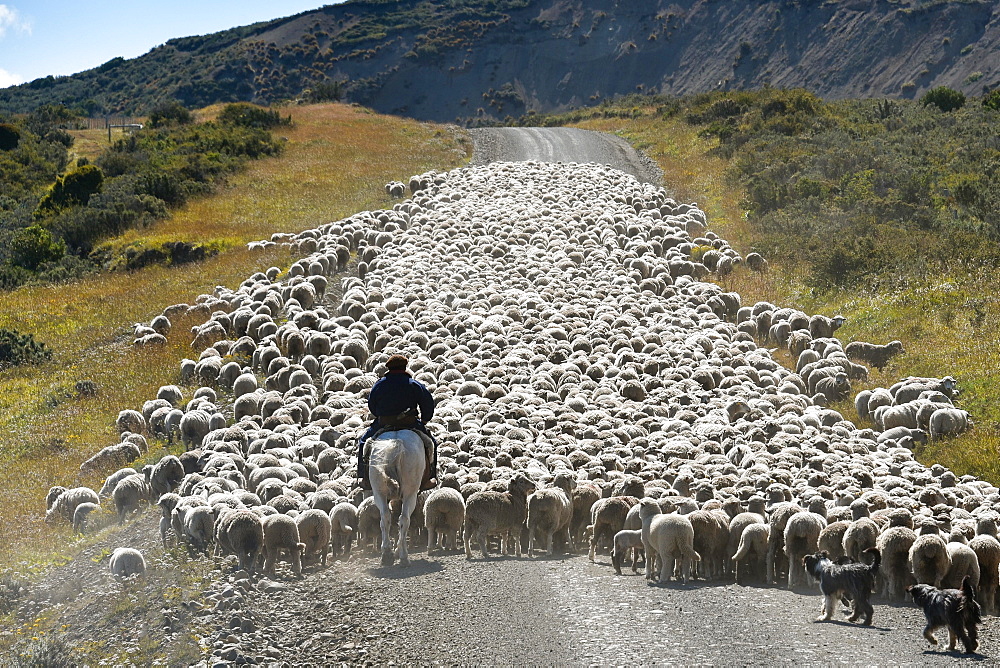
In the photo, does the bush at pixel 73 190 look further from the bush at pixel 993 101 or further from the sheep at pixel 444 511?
the bush at pixel 993 101

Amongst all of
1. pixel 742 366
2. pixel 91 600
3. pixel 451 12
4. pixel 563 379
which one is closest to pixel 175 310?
A: pixel 563 379

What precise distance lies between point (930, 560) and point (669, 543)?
253 centimetres

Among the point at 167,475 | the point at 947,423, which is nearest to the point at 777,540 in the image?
the point at 947,423

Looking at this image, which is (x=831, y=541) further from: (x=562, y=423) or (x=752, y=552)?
(x=562, y=423)

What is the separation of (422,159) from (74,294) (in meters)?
20.5

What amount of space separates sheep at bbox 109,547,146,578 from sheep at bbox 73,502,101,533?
11.3ft

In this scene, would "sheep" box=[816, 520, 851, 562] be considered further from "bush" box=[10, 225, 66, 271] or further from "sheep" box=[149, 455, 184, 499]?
"bush" box=[10, 225, 66, 271]

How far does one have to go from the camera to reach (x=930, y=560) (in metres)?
10.2

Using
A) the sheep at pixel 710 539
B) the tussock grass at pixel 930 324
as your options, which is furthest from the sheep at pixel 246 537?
the tussock grass at pixel 930 324

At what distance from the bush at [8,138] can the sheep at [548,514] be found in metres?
52.4

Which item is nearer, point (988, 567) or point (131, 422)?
point (988, 567)

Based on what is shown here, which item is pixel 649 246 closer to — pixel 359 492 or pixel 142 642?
pixel 359 492

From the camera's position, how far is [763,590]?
36.0 ft

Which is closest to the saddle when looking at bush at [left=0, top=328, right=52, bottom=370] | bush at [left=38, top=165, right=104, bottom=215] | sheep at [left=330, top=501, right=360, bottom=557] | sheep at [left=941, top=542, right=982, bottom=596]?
sheep at [left=330, top=501, right=360, bottom=557]
